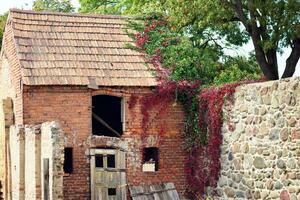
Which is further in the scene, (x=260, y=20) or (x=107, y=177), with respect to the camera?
(x=260, y=20)

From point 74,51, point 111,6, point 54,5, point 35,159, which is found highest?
point 54,5

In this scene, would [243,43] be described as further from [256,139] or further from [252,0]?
[256,139]

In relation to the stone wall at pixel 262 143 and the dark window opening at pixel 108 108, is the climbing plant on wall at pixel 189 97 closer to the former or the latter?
the stone wall at pixel 262 143

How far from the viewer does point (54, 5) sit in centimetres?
4234

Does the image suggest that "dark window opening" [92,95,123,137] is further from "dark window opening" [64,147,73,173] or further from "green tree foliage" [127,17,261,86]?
"dark window opening" [64,147,73,173]

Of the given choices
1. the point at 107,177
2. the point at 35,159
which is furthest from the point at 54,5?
the point at 35,159

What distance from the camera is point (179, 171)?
22016 millimetres

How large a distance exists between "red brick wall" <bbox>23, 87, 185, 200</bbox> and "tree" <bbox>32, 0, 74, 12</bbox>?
2174cm

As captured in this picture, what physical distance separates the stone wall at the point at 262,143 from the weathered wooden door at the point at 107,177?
3.18m

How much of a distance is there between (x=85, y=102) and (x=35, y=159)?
2499 mm

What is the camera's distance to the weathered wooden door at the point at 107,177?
2089 cm

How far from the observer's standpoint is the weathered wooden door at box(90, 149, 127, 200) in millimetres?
20891

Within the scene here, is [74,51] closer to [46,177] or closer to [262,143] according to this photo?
[46,177]

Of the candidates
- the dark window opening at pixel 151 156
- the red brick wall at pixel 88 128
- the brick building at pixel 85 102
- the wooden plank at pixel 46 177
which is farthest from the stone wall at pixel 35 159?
the dark window opening at pixel 151 156
